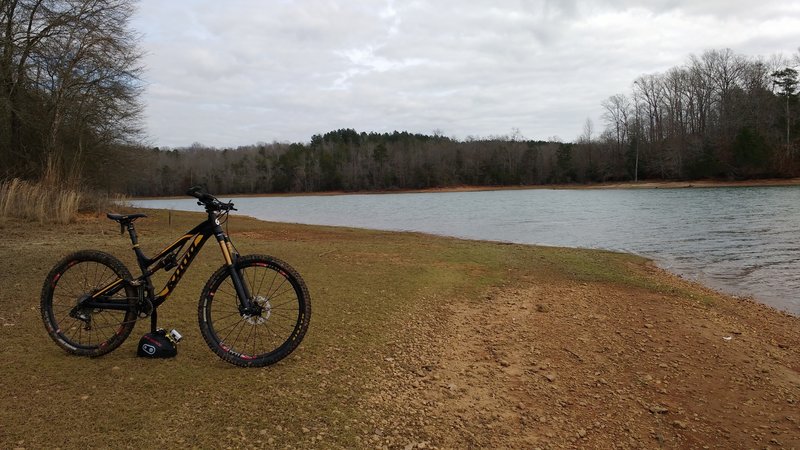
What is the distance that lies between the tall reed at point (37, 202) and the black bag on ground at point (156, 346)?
12637mm

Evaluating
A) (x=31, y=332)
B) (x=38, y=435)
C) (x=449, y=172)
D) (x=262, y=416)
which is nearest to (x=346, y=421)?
(x=262, y=416)

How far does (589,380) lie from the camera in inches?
189

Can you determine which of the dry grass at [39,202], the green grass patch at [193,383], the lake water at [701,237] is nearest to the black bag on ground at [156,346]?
the green grass patch at [193,383]

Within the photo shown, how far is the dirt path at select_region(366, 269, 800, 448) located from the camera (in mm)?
3787

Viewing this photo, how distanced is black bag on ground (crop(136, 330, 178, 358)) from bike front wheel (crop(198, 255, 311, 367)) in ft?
1.18

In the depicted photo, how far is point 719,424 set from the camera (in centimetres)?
416

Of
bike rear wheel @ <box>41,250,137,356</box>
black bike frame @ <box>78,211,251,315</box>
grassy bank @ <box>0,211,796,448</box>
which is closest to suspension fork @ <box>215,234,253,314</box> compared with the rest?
black bike frame @ <box>78,211,251,315</box>

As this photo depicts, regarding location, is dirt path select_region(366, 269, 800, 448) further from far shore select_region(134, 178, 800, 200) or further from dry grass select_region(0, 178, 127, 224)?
far shore select_region(134, 178, 800, 200)

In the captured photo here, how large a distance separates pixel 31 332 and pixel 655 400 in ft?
19.1

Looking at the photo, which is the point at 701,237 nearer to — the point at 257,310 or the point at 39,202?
the point at 257,310

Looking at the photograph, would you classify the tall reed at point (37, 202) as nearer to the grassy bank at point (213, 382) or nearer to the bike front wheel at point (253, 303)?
the grassy bank at point (213, 382)

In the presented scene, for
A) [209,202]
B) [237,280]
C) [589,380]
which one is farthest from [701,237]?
[209,202]

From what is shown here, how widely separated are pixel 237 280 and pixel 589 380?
3.42 meters

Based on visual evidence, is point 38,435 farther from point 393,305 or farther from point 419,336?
point 393,305
